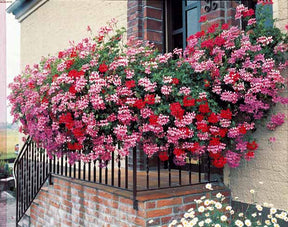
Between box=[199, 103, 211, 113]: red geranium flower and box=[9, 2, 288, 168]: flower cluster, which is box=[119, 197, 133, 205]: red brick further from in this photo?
box=[199, 103, 211, 113]: red geranium flower

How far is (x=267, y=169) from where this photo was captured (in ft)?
11.2

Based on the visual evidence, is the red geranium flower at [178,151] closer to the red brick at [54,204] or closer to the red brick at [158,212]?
the red brick at [158,212]

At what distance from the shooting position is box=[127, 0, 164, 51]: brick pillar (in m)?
5.01

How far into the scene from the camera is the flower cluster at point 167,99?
9.70ft

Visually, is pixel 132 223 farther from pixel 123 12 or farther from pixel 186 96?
pixel 123 12

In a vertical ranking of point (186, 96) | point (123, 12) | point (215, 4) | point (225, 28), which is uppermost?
point (123, 12)

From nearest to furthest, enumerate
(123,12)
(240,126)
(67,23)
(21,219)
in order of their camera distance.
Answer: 1. (240,126)
2. (123,12)
3. (21,219)
4. (67,23)

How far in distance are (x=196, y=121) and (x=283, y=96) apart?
0.88 metres

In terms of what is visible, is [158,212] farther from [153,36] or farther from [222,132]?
[153,36]

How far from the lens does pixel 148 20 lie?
500cm

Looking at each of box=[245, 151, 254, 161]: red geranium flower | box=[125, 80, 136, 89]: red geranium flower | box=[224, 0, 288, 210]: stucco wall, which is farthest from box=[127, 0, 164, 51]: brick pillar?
box=[245, 151, 254, 161]: red geranium flower

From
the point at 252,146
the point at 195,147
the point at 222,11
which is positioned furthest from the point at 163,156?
the point at 222,11

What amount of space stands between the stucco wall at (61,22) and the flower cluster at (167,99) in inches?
96.6

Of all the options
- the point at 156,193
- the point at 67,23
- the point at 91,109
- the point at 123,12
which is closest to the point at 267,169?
the point at 156,193
